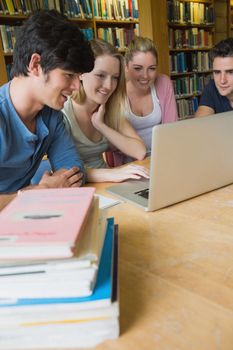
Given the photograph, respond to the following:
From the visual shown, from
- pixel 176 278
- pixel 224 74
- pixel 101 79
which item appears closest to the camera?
pixel 176 278

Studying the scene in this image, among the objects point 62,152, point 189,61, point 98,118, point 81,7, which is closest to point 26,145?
point 62,152

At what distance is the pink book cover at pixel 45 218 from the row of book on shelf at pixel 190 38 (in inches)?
171

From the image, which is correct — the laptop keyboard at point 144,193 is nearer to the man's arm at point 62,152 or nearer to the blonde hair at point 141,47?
the man's arm at point 62,152

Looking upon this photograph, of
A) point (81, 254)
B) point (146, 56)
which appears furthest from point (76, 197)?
point (146, 56)

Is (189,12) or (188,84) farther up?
(189,12)

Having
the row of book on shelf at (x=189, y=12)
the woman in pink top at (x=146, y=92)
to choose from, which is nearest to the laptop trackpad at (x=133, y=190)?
the woman in pink top at (x=146, y=92)

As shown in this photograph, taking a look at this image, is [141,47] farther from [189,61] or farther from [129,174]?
[189,61]

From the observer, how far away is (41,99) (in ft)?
3.80

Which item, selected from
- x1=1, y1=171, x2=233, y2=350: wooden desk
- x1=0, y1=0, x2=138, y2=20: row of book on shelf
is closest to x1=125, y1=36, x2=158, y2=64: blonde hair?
x1=1, y1=171, x2=233, y2=350: wooden desk

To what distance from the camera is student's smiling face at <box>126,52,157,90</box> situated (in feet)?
6.21

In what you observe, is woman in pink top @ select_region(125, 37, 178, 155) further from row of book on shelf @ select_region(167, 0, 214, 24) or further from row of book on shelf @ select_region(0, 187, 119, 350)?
row of book on shelf @ select_region(167, 0, 214, 24)

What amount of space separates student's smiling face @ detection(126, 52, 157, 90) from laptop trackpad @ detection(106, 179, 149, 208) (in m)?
0.93

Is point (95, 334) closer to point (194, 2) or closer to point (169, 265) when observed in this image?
point (169, 265)

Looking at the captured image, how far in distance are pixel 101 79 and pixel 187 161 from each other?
795 mm
